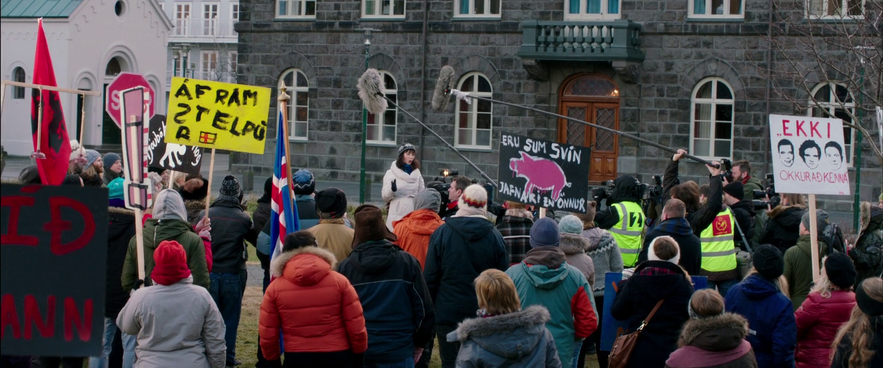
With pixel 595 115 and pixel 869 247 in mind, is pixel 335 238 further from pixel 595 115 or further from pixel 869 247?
pixel 595 115

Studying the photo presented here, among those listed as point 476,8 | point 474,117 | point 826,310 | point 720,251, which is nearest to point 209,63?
point 476,8

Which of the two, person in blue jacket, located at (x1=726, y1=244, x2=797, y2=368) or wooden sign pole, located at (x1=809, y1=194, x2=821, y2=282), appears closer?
person in blue jacket, located at (x1=726, y1=244, x2=797, y2=368)

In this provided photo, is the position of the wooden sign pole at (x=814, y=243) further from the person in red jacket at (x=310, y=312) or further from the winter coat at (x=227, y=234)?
the winter coat at (x=227, y=234)

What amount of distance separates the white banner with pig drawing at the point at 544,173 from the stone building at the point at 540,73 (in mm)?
16306

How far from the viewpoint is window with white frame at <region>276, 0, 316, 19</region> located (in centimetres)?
2989

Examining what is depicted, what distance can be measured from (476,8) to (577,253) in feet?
69.8

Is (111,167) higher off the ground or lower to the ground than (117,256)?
higher

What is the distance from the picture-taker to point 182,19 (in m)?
→ 61.3

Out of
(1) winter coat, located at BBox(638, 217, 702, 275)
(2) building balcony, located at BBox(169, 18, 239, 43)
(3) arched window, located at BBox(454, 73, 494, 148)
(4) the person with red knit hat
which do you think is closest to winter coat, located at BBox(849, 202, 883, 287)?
(1) winter coat, located at BBox(638, 217, 702, 275)

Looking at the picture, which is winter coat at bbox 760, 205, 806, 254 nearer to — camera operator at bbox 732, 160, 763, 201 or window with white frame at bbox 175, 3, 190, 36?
camera operator at bbox 732, 160, 763, 201

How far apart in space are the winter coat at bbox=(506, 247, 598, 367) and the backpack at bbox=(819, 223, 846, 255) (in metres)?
2.61

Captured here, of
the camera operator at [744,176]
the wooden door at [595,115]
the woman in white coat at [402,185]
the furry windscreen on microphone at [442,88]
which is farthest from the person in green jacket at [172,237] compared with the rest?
the wooden door at [595,115]

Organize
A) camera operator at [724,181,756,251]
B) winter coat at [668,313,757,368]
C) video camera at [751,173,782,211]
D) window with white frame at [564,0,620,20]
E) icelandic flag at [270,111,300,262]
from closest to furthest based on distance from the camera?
1. winter coat at [668,313,757,368]
2. icelandic flag at [270,111,300,262]
3. camera operator at [724,181,756,251]
4. video camera at [751,173,782,211]
5. window with white frame at [564,0,620,20]

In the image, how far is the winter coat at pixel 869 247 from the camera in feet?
26.3
